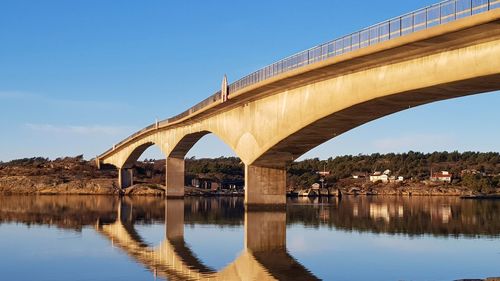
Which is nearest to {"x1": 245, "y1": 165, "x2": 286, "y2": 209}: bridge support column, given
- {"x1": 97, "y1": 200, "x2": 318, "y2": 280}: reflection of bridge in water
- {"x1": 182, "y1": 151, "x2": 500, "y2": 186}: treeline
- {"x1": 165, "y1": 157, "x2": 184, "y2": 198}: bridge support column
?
{"x1": 97, "y1": 200, "x2": 318, "y2": 280}: reflection of bridge in water

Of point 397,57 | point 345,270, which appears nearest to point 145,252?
point 345,270

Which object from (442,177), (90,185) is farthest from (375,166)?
(90,185)

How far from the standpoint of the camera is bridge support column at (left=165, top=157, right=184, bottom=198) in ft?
255

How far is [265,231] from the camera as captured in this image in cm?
3328

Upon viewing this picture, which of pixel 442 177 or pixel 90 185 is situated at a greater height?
pixel 442 177

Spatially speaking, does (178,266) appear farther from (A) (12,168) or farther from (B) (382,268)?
(A) (12,168)

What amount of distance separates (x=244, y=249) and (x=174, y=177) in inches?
2106

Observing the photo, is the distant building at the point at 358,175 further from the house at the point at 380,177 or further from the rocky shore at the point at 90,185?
the rocky shore at the point at 90,185

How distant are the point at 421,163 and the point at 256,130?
4335 inches

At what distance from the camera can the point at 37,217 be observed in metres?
41.8

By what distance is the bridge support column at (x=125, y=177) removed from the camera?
324 feet

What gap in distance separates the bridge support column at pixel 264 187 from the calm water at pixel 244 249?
25.6ft

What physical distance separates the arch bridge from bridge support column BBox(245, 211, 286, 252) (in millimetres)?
4394

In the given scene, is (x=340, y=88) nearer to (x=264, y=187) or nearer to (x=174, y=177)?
(x=264, y=187)
